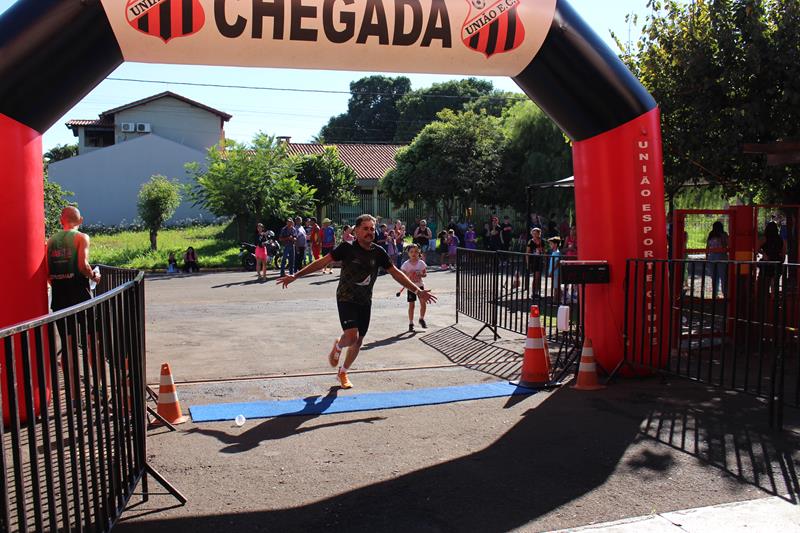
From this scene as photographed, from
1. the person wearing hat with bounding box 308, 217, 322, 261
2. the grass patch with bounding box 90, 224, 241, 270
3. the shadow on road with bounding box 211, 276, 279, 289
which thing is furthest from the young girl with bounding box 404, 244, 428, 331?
the grass patch with bounding box 90, 224, 241, 270

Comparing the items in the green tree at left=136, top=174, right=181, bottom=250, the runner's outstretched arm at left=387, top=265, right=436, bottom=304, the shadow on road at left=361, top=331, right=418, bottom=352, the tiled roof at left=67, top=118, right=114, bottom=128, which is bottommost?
the shadow on road at left=361, top=331, right=418, bottom=352

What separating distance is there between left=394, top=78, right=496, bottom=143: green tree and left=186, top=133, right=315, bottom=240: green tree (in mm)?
40522

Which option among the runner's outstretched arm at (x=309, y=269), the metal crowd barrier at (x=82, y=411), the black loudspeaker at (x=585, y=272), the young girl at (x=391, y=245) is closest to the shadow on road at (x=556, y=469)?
the metal crowd barrier at (x=82, y=411)

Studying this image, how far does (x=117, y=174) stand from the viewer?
39.7 meters

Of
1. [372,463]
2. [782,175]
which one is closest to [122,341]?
[372,463]

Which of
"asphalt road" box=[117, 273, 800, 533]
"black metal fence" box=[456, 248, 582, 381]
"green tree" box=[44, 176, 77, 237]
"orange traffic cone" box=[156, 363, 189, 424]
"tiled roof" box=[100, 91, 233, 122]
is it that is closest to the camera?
"asphalt road" box=[117, 273, 800, 533]

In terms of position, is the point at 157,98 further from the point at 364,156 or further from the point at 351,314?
the point at 351,314

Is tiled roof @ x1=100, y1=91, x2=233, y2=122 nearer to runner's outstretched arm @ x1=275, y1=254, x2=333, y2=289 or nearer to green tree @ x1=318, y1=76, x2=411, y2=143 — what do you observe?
green tree @ x1=318, y1=76, x2=411, y2=143

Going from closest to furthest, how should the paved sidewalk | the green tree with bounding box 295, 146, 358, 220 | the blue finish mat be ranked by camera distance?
the paved sidewalk, the blue finish mat, the green tree with bounding box 295, 146, 358, 220

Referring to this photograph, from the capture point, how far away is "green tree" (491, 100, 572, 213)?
31.2 m

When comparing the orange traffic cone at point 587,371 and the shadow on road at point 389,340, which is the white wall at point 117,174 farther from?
the orange traffic cone at point 587,371

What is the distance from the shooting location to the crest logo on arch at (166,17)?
21.1ft

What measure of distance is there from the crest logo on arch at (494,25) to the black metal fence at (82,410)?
4.33 m

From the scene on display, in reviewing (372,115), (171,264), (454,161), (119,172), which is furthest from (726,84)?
(372,115)
